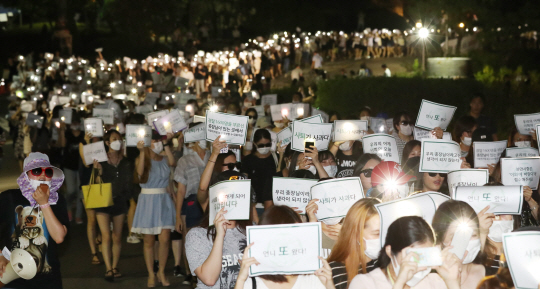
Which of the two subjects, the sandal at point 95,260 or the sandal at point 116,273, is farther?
the sandal at point 95,260

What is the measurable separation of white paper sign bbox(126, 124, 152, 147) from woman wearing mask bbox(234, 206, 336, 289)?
4804 millimetres

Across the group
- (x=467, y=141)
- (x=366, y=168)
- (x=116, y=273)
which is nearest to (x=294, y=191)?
(x=366, y=168)

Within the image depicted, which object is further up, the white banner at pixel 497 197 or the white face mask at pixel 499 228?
the white banner at pixel 497 197

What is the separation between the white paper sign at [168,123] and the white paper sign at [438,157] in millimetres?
3690

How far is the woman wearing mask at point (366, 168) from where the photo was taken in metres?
6.62

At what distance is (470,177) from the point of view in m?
6.30

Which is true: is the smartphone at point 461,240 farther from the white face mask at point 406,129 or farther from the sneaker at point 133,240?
the sneaker at point 133,240

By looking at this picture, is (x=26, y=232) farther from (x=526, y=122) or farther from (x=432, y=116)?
(x=526, y=122)

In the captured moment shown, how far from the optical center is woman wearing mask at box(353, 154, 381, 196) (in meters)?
6.62

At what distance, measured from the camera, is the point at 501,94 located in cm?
2036

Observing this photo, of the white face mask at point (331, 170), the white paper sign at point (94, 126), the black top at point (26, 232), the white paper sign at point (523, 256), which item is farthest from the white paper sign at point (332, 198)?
the white paper sign at point (94, 126)

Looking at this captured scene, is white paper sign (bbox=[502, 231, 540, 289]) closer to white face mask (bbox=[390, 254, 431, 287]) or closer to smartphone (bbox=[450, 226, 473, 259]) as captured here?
smartphone (bbox=[450, 226, 473, 259])

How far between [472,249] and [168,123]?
582 centimetres

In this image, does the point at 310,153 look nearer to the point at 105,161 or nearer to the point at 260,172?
the point at 260,172
